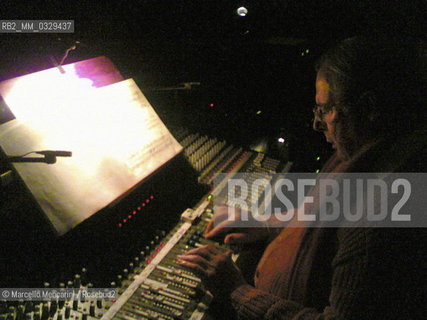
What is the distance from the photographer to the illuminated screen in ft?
3.76

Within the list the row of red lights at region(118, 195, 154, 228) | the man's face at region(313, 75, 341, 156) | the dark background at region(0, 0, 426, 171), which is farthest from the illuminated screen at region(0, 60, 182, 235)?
the man's face at region(313, 75, 341, 156)

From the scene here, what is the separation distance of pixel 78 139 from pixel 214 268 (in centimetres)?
72

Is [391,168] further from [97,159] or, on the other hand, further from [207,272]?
[97,159]

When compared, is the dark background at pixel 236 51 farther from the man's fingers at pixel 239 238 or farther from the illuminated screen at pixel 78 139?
the man's fingers at pixel 239 238

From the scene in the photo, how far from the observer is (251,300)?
128cm

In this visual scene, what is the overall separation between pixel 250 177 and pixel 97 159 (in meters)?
0.89

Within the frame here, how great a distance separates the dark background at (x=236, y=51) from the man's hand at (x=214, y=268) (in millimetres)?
1010

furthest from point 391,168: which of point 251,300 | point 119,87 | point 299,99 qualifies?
point 299,99

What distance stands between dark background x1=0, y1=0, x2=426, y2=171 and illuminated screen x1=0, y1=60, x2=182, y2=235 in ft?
0.82

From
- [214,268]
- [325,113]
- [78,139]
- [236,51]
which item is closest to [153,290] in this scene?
[214,268]

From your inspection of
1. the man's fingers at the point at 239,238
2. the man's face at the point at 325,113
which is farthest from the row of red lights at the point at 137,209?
the man's face at the point at 325,113

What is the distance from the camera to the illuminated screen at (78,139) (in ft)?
3.76

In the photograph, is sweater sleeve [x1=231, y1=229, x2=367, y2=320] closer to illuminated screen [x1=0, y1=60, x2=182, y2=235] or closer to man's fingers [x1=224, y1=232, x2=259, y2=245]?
man's fingers [x1=224, y1=232, x2=259, y2=245]

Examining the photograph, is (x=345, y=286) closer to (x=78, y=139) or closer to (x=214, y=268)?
(x=214, y=268)
